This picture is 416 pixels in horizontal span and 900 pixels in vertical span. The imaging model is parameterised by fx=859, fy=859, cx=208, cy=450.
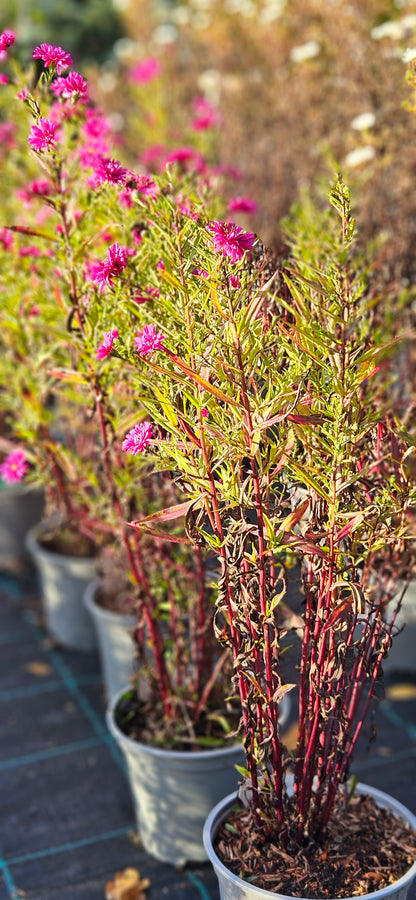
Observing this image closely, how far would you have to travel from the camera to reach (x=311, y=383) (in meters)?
1.55

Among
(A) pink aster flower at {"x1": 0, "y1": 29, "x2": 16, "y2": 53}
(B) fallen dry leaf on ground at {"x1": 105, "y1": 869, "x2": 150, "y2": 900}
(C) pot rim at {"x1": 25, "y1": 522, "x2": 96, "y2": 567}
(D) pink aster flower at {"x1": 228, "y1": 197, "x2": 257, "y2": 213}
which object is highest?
(A) pink aster flower at {"x1": 0, "y1": 29, "x2": 16, "y2": 53}

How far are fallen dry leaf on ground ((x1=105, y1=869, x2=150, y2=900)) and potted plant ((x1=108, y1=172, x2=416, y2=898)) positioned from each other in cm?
49

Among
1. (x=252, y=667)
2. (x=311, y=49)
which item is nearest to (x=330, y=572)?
(x=252, y=667)

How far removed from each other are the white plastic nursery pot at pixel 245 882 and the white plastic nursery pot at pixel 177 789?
0.26 m

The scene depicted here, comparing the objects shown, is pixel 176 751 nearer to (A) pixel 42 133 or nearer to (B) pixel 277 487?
(B) pixel 277 487

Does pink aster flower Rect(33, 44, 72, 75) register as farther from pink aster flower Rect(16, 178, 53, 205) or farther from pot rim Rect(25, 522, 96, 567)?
pot rim Rect(25, 522, 96, 567)

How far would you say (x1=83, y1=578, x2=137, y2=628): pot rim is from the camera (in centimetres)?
264

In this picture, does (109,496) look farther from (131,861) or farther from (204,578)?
(131,861)

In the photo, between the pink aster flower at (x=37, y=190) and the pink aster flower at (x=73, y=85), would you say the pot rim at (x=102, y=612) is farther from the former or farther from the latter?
the pink aster flower at (x=73, y=85)

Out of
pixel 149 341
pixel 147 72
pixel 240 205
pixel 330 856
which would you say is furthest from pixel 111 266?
pixel 147 72

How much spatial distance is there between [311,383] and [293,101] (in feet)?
13.9

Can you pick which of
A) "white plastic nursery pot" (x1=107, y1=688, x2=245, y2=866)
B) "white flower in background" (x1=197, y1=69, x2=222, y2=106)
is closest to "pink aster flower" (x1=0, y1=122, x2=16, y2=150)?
"white plastic nursery pot" (x1=107, y1=688, x2=245, y2=866)

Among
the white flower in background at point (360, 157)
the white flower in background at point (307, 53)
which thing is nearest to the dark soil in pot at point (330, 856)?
the white flower in background at point (360, 157)

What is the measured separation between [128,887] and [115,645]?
0.79 metres
